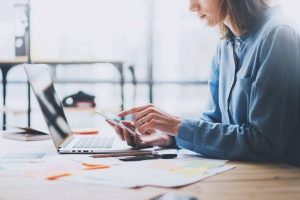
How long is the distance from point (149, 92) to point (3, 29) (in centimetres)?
163

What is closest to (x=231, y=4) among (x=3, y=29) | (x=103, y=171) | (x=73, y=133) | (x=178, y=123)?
(x=178, y=123)

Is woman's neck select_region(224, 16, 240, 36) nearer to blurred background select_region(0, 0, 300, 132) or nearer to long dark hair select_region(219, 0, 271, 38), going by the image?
long dark hair select_region(219, 0, 271, 38)

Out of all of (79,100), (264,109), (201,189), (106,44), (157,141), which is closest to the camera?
(201,189)

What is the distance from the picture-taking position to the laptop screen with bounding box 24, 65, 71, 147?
135 cm

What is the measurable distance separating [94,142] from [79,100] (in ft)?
6.66

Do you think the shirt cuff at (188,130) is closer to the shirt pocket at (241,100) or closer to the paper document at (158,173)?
the paper document at (158,173)

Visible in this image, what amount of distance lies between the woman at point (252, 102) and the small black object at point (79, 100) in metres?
2.09

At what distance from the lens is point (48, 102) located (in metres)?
1.48

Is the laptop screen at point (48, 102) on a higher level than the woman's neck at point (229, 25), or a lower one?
lower

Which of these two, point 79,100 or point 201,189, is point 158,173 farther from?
point 79,100

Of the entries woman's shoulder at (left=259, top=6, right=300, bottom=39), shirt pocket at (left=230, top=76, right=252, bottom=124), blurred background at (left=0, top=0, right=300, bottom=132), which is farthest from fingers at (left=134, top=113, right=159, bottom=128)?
blurred background at (left=0, top=0, right=300, bottom=132)

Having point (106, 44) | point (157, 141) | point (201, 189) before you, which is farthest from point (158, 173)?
point (106, 44)

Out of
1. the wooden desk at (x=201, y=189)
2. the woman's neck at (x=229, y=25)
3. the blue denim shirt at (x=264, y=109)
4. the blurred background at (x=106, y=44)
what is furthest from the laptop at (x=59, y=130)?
the blurred background at (x=106, y=44)

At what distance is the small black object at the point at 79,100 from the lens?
3.40 meters
